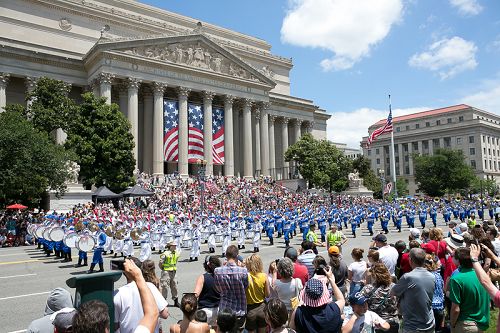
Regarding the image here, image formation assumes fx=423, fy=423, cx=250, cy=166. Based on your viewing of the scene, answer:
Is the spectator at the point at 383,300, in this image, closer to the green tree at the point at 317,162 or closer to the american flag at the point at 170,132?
the american flag at the point at 170,132

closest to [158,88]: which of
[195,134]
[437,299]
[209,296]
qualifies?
[195,134]

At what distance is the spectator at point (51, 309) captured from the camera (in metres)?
4.23

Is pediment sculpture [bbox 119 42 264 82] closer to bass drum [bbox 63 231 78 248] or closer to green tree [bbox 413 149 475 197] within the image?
bass drum [bbox 63 231 78 248]

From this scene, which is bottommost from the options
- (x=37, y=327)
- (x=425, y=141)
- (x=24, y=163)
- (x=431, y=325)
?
(x=431, y=325)

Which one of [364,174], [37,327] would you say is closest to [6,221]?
[37,327]

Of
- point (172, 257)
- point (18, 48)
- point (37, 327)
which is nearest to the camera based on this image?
point (37, 327)

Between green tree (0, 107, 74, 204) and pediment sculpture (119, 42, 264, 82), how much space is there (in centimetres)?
1851

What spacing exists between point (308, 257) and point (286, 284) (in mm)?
1833

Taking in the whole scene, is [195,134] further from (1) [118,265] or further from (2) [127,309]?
(1) [118,265]

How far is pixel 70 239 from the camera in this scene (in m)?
17.8

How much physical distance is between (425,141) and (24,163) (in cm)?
9441

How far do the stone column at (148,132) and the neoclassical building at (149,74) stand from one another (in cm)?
12

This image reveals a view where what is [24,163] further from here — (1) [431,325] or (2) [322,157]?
(2) [322,157]

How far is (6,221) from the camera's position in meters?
26.5
